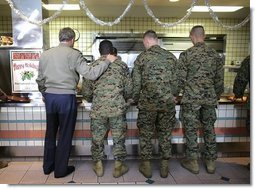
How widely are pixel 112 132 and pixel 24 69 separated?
5.17ft

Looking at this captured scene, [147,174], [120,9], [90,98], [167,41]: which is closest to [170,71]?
[90,98]

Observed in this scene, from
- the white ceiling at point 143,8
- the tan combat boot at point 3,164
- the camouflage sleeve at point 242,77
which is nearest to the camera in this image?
the camouflage sleeve at point 242,77

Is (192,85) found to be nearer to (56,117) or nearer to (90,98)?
(90,98)

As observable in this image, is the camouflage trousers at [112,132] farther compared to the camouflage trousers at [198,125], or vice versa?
the camouflage trousers at [198,125]

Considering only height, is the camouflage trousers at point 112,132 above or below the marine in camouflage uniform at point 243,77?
below

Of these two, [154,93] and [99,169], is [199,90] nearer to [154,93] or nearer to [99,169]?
[154,93]

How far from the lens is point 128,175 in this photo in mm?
3484

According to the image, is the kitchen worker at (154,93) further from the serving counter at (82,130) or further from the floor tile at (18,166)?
the floor tile at (18,166)

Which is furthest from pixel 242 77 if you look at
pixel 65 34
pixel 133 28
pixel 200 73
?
pixel 133 28

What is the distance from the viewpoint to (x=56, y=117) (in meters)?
3.31

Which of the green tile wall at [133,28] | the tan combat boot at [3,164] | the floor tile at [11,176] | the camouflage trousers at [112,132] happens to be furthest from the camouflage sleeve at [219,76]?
the green tile wall at [133,28]

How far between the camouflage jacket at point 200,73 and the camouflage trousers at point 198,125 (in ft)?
0.35

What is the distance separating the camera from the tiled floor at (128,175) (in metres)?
3.30

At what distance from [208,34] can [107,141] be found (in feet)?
12.6
